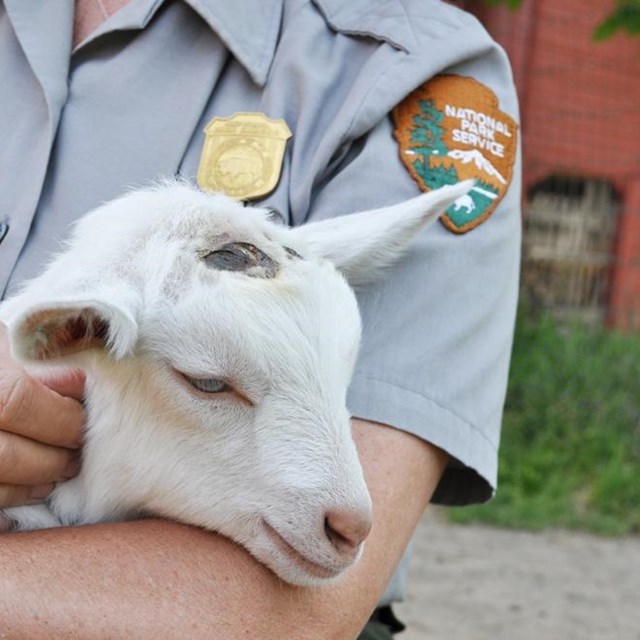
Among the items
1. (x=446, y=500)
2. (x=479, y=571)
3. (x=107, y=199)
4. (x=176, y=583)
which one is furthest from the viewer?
(x=479, y=571)

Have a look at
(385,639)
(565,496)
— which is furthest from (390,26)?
(565,496)

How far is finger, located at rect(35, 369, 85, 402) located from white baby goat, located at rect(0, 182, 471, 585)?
3cm

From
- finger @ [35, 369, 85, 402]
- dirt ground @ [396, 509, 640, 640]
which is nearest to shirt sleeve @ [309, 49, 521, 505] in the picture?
finger @ [35, 369, 85, 402]

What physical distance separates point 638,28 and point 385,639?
4824mm

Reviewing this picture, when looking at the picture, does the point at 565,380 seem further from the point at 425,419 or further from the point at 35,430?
the point at 35,430

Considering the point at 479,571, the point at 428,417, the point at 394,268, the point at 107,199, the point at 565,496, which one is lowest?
the point at 565,496

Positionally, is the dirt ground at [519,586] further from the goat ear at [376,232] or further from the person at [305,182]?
the goat ear at [376,232]

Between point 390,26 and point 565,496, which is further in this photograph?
point 565,496

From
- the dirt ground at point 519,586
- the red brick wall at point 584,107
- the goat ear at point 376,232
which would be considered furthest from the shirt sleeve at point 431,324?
the red brick wall at point 584,107

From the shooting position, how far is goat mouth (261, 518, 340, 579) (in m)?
1.57

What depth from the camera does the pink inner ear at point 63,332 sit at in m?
1.43

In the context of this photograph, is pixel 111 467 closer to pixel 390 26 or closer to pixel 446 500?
pixel 446 500

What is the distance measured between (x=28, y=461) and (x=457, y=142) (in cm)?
89

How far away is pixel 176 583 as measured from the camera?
1.62 m
